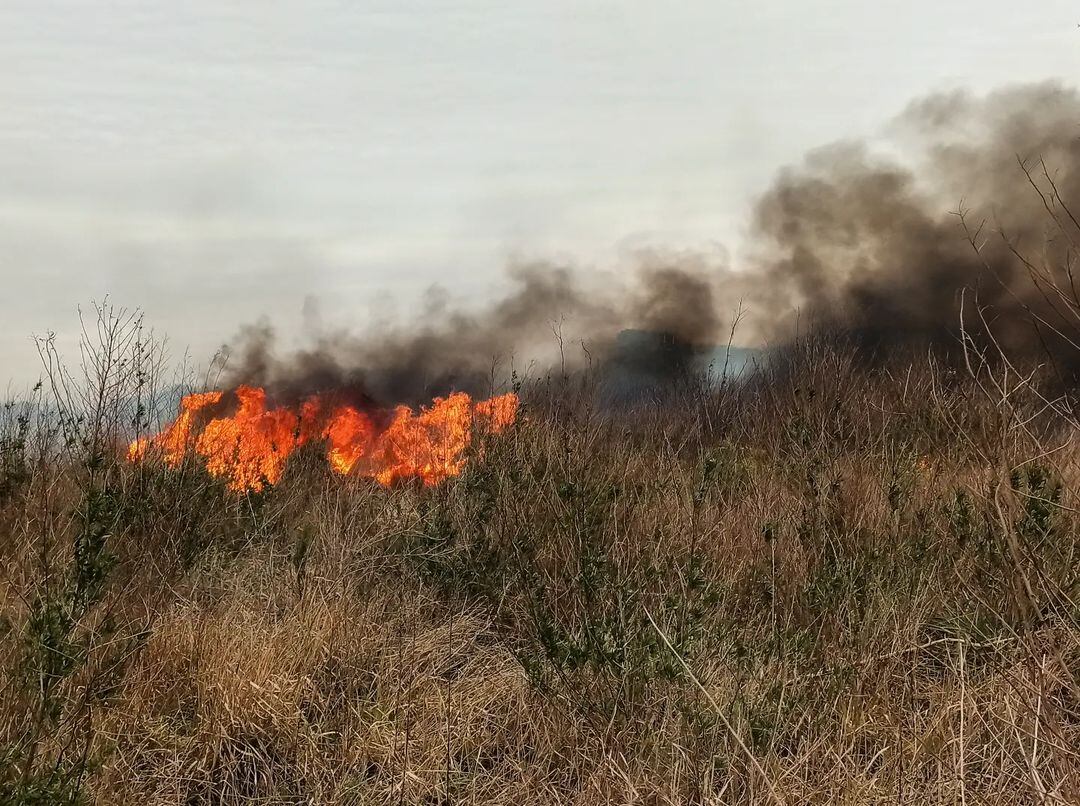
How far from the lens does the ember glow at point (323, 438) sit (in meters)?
7.04

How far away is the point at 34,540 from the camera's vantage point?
5.21 meters

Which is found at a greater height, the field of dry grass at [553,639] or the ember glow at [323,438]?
the ember glow at [323,438]

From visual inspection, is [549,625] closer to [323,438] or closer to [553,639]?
[553,639]

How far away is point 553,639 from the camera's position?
148 inches

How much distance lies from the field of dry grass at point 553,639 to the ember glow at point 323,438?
0.59m

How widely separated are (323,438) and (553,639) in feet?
17.7

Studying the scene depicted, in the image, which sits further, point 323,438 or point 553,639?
point 323,438

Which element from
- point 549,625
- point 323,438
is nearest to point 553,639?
point 549,625

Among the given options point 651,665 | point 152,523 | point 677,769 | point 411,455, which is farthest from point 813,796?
point 411,455

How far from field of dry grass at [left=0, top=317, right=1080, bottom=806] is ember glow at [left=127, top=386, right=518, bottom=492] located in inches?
23.3

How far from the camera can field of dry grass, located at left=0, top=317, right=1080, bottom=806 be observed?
3078 mm

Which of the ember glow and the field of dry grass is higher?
the ember glow

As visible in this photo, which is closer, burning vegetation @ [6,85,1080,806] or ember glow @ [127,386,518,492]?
burning vegetation @ [6,85,1080,806]

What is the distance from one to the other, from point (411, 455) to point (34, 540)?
3.30 metres
